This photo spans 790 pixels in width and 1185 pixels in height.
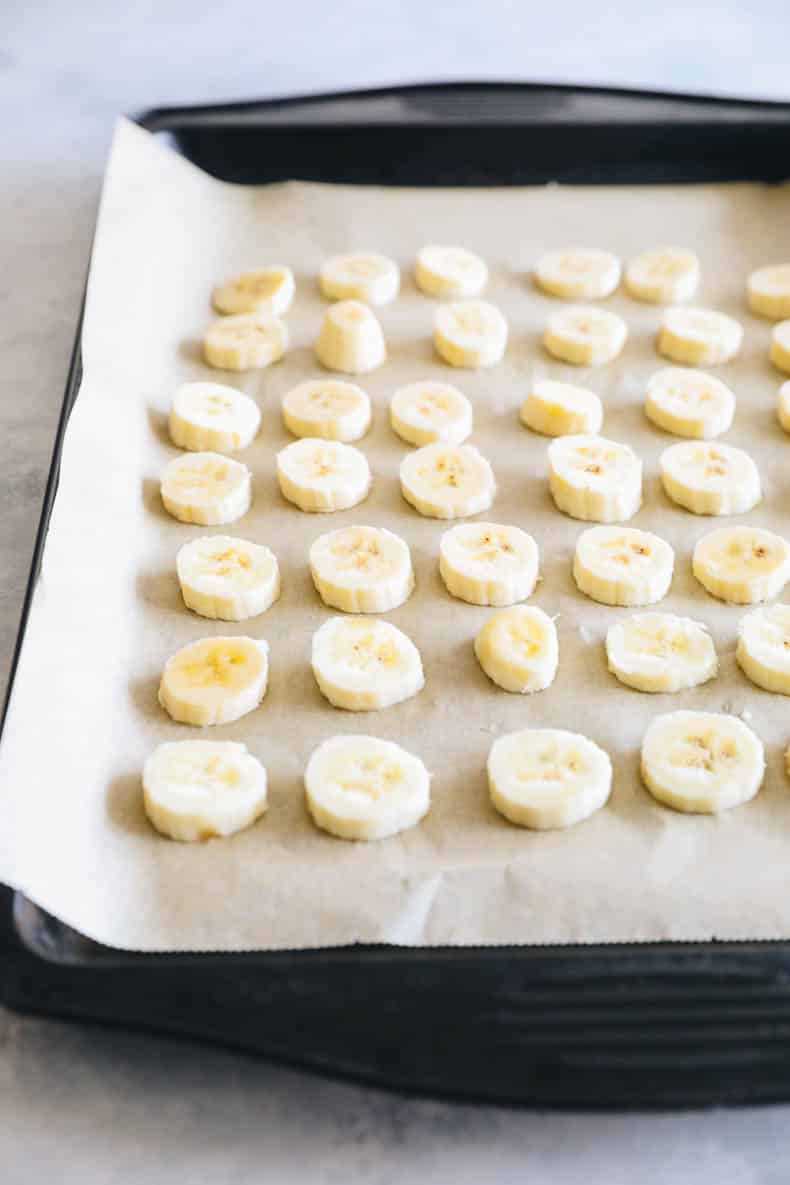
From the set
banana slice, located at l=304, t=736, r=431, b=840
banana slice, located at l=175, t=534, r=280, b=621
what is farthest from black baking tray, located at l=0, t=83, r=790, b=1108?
banana slice, located at l=175, t=534, r=280, b=621

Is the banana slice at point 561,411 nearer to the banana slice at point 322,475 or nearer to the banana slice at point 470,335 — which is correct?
the banana slice at point 470,335

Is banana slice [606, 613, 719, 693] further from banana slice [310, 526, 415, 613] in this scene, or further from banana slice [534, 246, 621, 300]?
banana slice [534, 246, 621, 300]

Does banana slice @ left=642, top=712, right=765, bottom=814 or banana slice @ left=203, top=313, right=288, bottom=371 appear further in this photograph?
banana slice @ left=203, top=313, right=288, bottom=371

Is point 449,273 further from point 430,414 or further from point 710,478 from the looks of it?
point 710,478

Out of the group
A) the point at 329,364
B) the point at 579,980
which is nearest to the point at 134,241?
the point at 329,364

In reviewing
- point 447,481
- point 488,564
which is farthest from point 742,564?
point 447,481

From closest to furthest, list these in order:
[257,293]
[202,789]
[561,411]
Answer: [202,789]
[561,411]
[257,293]

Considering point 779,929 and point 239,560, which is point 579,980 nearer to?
point 779,929
